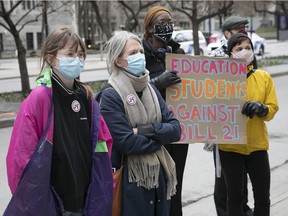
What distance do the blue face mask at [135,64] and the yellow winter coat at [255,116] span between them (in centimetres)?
120

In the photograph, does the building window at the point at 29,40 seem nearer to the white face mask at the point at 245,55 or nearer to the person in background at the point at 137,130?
the white face mask at the point at 245,55

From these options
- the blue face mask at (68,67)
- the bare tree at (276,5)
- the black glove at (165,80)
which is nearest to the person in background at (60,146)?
the blue face mask at (68,67)

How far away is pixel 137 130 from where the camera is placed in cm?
321

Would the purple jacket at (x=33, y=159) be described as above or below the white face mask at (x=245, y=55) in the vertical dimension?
below

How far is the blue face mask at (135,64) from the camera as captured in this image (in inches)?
129

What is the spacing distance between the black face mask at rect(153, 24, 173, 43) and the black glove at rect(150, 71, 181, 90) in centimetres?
31

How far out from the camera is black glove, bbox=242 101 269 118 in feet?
13.0

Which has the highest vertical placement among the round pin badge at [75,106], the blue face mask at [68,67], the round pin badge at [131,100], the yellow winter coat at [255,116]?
the blue face mask at [68,67]

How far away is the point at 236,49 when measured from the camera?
4246mm

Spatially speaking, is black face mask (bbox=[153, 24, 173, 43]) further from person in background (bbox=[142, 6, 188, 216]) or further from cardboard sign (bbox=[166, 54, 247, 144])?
cardboard sign (bbox=[166, 54, 247, 144])

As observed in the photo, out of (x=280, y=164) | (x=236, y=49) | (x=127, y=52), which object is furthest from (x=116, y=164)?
(x=280, y=164)

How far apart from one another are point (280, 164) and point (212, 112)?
3.53 meters

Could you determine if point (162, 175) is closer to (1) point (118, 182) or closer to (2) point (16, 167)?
(1) point (118, 182)

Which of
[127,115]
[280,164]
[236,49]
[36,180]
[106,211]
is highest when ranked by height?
[236,49]
